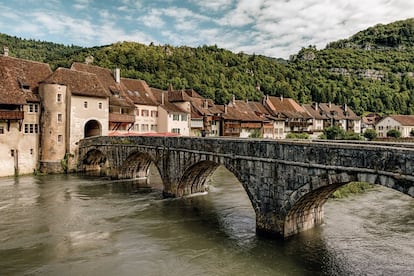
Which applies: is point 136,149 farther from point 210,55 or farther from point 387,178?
point 210,55

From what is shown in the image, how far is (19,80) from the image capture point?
123ft

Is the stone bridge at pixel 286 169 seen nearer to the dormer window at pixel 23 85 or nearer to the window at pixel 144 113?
the dormer window at pixel 23 85

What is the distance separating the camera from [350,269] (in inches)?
542

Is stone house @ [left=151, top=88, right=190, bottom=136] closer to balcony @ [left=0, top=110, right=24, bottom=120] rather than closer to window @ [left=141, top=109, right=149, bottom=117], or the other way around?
window @ [left=141, top=109, right=149, bottom=117]

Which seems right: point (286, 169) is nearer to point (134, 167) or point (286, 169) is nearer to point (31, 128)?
point (134, 167)

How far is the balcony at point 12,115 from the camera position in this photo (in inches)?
1338

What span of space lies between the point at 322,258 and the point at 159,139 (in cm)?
1535

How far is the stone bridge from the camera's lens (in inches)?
477

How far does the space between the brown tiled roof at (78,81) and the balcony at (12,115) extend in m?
4.67

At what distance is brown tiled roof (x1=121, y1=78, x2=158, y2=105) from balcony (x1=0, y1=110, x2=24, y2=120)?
Result: 619 inches

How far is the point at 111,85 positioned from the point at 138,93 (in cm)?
478

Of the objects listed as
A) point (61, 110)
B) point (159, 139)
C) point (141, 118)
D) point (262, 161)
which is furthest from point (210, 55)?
point (262, 161)

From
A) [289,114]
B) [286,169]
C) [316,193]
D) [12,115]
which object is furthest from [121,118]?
[289,114]

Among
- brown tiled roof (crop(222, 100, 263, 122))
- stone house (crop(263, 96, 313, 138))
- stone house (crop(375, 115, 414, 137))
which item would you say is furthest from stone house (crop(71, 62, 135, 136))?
stone house (crop(375, 115, 414, 137))
